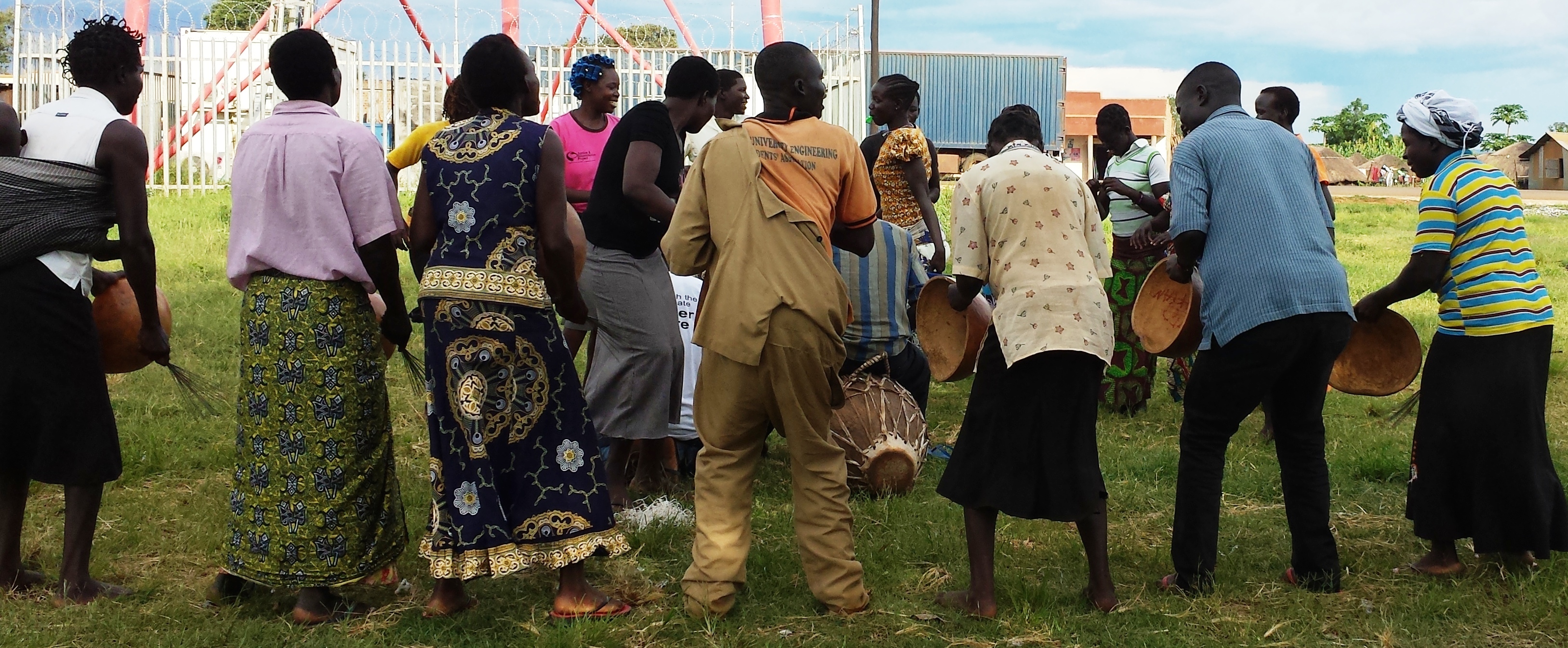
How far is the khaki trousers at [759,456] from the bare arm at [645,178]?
0.82 meters

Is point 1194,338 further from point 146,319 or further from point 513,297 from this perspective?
point 146,319

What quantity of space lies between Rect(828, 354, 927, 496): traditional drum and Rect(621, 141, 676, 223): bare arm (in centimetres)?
147

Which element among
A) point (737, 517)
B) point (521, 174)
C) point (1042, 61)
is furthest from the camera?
point (1042, 61)

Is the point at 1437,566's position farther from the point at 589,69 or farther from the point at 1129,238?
the point at 589,69

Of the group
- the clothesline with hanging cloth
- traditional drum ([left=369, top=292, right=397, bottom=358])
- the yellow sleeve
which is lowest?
traditional drum ([left=369, top=292, right=397, bottom=358])

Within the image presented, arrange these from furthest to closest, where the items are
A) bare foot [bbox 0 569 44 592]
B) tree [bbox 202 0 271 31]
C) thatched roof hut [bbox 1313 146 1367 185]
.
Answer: thatched roof hut [bbox 1313 146 1367 185] < tree [bbox 202 0 271 31] < bare foot [bbox 0 569 44 592]

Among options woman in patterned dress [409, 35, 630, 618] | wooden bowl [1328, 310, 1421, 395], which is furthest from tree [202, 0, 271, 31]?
wooden bowl [1328, 310, 1421, 395]

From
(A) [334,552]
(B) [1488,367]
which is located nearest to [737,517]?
(A) [334,552]

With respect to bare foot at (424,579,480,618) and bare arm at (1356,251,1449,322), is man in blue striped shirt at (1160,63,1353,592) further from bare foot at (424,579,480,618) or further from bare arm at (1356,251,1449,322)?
bare foot at (424,579,480,618)

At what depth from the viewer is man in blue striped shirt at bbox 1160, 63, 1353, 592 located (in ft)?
14.0

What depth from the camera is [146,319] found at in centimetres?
437

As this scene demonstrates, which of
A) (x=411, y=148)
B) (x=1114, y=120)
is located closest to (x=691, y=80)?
(x=411, y=148)

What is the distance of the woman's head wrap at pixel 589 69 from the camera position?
614 centimetres

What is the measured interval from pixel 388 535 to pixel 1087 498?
7.79 ft
